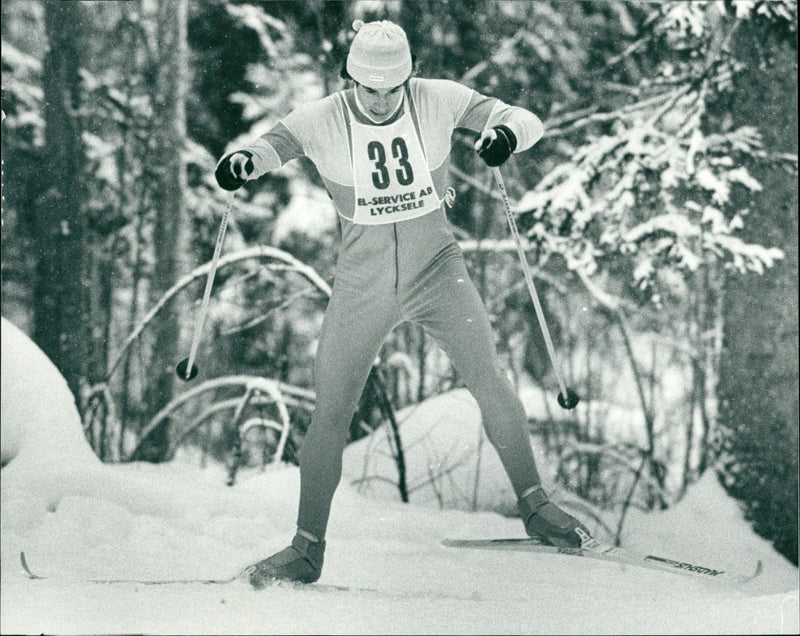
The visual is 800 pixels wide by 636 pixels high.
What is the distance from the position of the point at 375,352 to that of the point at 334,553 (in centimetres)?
85

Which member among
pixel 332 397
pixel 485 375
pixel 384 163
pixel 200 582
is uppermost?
pixel 384 163

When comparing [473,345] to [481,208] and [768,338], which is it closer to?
[768,338]

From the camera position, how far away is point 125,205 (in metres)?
7.85

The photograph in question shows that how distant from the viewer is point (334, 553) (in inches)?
144

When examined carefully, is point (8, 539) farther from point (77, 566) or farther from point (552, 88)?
point (552, 88)

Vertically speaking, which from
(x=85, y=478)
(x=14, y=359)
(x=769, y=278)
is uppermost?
(x=769, y=278)

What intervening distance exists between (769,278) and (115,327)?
600 cm

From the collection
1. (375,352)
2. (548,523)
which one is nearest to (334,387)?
(375,352)

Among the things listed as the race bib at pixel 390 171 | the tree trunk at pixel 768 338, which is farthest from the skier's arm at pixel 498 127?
the tree trunk at pixel 768 338

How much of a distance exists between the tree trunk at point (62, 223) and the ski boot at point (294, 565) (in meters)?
2.45

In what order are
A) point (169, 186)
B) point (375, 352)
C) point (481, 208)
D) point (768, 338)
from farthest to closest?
point (481, 208) < point (169, 186) < point (768, 338) < point (375, 352)

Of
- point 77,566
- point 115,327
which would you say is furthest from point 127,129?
point 77,566

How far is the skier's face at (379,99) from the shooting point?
10.3ft

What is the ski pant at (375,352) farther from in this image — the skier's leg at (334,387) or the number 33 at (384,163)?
the number 33 at (384,163)
